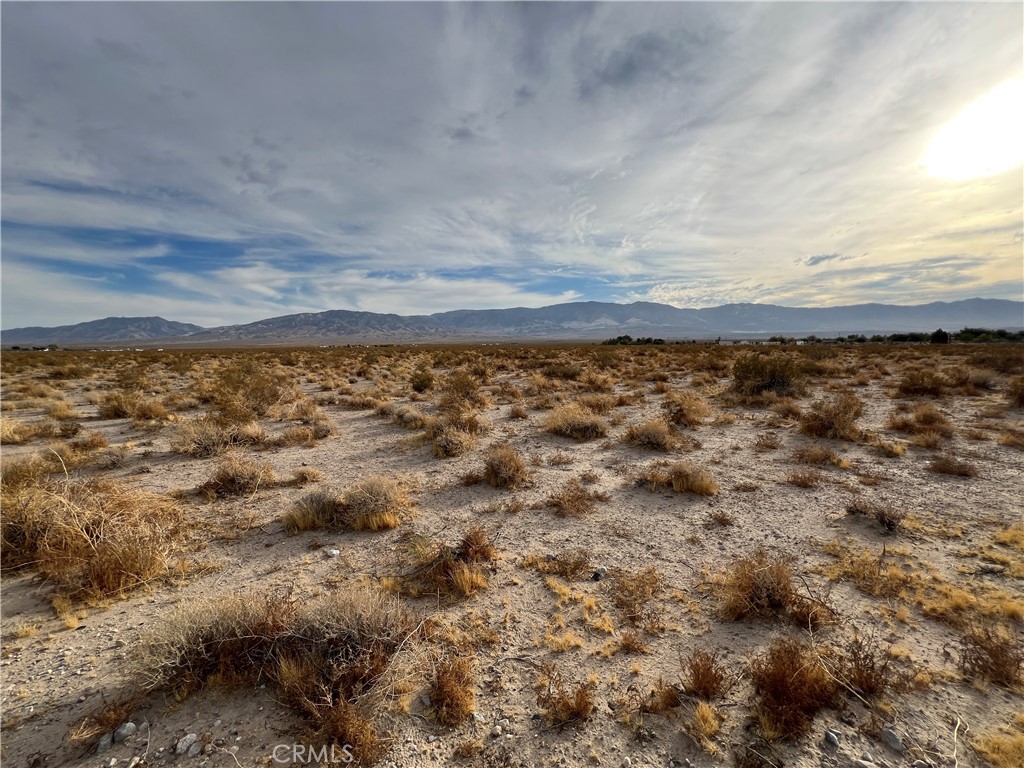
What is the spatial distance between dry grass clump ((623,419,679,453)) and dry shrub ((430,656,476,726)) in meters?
6.65

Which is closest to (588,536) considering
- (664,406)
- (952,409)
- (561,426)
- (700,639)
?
(700,639)

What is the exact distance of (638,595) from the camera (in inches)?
164

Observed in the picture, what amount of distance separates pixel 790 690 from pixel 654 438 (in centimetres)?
610

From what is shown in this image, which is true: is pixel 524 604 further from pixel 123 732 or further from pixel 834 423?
pixel 834 423

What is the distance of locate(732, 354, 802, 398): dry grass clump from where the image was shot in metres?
14.0

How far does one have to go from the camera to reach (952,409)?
36.9 feet

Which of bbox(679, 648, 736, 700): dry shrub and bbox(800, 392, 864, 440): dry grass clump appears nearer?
bbox(679, 648, 736, 700): dry shrub

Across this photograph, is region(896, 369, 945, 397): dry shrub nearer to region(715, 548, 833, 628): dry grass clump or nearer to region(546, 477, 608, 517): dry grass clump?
region(546, 477, 608, 517): dry grass clump

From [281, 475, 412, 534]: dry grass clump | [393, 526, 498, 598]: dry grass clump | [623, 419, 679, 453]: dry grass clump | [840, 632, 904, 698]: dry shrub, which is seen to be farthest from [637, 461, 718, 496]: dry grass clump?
[281, 475, 412, 534]: dry grass clump

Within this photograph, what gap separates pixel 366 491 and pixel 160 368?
102ft

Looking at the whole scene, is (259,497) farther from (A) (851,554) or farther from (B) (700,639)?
(A) (851,554)

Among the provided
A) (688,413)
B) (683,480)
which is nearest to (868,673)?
(683,480)

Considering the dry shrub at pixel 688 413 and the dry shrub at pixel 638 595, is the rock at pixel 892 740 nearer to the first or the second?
the dry shrub at pixel 638 595

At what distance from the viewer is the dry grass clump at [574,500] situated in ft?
19.9
